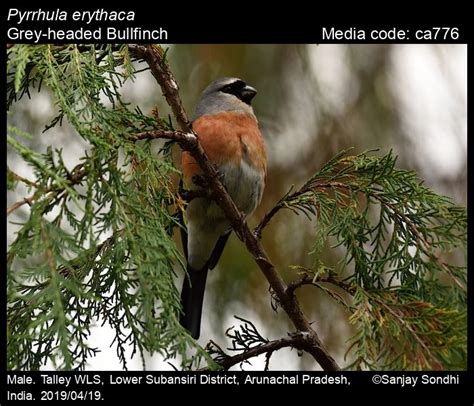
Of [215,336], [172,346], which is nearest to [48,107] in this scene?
[215,336]

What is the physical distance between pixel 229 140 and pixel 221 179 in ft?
0.77

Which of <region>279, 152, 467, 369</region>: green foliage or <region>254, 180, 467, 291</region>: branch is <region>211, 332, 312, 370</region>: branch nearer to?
<region>279, 152, 467, 369</region>: green foliage

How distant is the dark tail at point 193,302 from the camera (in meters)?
3.68

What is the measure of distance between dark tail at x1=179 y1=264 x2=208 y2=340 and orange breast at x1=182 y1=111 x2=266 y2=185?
658mm

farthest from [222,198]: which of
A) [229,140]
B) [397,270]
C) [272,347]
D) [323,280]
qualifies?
[229,140]

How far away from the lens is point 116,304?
2.45 metres

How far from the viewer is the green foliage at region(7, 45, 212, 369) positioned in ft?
6.79

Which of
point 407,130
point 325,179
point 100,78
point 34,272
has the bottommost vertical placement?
point 34,272

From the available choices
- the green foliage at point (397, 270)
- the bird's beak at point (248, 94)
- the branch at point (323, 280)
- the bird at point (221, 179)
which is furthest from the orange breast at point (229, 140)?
the branch at point (323, 280)

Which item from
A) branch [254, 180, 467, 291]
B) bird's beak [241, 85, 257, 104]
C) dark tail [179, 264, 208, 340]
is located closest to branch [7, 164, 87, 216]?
branch [254, 180, 467, 291]
